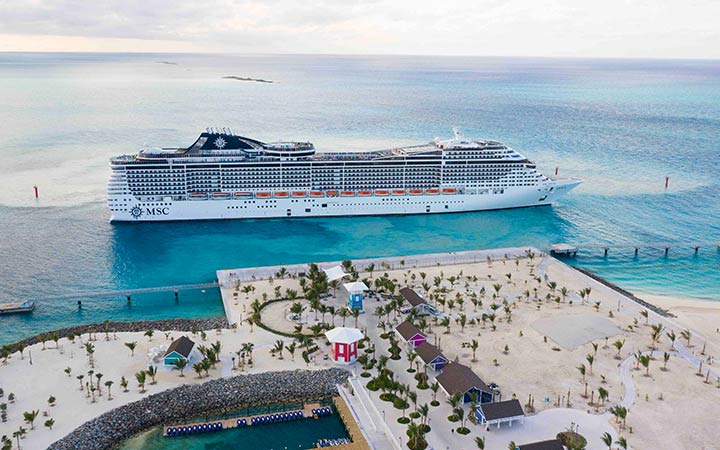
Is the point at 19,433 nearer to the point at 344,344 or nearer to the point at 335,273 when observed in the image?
the point at 344,344

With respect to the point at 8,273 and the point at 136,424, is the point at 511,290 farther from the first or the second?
the point at 8,273

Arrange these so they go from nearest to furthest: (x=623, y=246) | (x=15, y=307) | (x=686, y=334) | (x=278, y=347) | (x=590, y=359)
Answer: (x=590, y=359), (x=278, y=347), (x=686, y=334), (x=15, y=307), (x=623, y=246)

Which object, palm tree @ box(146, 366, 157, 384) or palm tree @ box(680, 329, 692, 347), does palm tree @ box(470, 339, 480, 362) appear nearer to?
palm tree @ box(680, 329, 692, 347)

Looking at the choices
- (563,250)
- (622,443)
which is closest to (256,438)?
(622,443)

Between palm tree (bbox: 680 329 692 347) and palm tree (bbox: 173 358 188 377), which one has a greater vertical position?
palm tree (bbox: 680 329 692 347)

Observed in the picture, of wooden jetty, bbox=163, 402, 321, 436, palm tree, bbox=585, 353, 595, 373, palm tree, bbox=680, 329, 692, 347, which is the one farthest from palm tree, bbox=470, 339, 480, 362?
palm tree, bbox=680, 329, 692, 347

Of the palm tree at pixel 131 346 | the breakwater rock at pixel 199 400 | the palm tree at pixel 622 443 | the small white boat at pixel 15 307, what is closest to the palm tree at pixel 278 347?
the breakwater rock at pixel 199 400

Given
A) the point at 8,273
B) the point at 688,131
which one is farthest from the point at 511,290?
the point at 688,131
